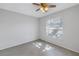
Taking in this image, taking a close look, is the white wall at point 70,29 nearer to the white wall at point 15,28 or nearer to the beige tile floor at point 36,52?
the beige tile floor at point 36,52

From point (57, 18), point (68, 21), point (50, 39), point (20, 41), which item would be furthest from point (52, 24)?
point (20, 41)

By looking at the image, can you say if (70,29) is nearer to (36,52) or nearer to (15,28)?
(36,52)

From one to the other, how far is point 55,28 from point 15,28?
2.35 meters

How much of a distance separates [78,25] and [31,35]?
3.23 m

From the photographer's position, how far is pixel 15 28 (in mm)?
4449

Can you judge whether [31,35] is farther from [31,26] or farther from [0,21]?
[0,21]


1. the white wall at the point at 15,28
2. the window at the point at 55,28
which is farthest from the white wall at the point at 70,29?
the white wall at the point at 15,28

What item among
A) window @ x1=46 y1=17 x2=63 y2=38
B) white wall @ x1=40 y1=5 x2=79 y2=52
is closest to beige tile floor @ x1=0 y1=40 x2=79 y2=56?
white wall @ x1=40 y1=5 x2=79 y2=52

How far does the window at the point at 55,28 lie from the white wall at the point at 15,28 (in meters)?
1.11

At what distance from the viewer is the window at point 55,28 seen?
14.5 ft

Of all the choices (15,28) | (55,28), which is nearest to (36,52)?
(15,28)

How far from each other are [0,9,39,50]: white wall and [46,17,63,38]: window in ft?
3.65

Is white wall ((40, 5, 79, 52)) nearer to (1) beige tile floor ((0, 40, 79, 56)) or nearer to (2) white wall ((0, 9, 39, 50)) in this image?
(1) beige tile floor ((0, 40, 79, 56))

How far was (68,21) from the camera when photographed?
3.77 meters
